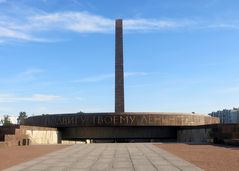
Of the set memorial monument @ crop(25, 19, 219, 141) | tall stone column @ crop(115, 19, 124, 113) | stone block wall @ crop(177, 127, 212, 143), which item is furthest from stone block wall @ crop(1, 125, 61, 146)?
stone block wall @ crop(177, 127, 212, 143)

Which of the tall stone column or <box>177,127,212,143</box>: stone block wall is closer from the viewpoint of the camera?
<box>177,127,212,143</box>: stone block wall

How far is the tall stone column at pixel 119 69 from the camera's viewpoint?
52.1 m

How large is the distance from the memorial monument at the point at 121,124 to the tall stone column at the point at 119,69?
13.9ft

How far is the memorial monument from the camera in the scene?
44781mm

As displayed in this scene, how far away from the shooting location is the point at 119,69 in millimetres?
53219

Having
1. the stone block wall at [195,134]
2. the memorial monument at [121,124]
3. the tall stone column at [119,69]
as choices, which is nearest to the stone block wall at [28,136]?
the memorial monument at [121,124]

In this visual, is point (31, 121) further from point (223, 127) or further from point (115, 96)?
point (223, 127)

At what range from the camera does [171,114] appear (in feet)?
150

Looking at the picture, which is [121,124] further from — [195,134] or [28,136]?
[28,136]

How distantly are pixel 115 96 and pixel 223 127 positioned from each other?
71.2 feet

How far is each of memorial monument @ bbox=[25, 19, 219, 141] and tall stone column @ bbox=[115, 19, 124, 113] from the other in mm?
4242

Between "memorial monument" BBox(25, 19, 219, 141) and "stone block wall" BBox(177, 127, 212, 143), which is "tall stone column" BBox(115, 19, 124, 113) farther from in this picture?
"stone block wall" BBox(177, 127, 212, 143)

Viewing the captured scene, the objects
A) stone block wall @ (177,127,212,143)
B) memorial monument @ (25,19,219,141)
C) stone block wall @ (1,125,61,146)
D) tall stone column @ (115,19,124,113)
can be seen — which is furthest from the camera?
tall stone column @ (115,19,124,113)

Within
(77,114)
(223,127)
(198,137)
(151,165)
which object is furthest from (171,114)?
(151,165)
